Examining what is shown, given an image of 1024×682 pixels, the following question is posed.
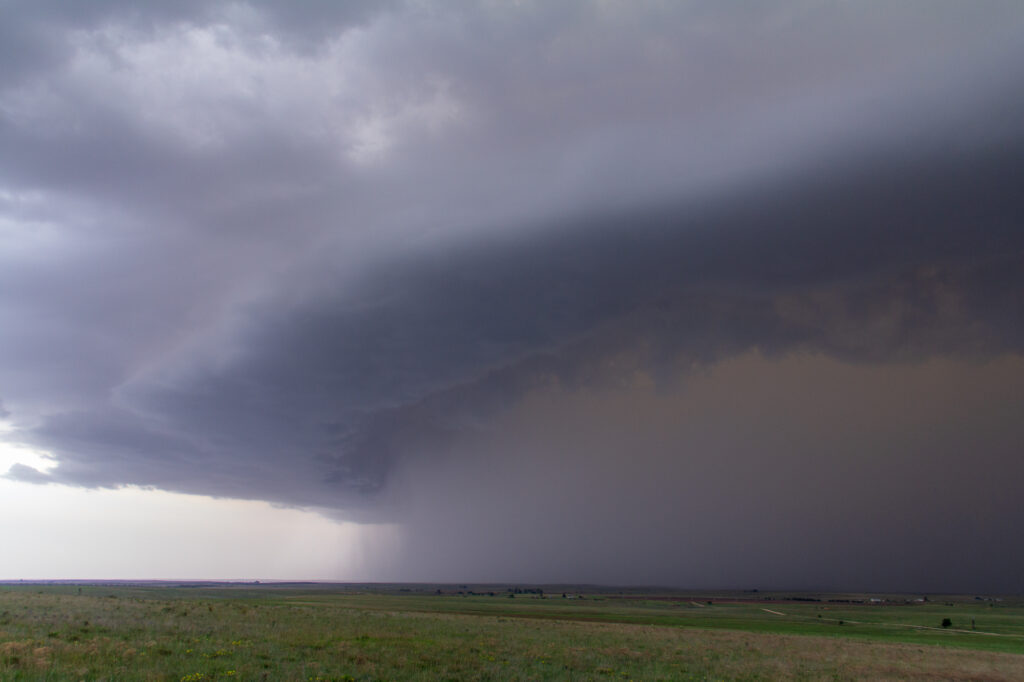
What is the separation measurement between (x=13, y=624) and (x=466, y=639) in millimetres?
26943

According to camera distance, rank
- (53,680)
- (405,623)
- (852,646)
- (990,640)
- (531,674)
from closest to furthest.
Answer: (53,680)
(531,674)
(852,646)
(405,623)
(990,640)

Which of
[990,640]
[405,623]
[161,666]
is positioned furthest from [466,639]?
[990,640]

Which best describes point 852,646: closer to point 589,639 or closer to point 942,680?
point 942,680

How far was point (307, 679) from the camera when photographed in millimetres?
23109

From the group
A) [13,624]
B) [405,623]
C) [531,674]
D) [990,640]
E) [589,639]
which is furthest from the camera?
[990,640]

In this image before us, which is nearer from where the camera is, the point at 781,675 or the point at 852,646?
the point at 781,675

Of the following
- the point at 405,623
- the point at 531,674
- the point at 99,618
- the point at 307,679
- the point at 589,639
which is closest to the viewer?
the point at 307,679

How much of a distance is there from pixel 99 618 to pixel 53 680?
84.7 feet

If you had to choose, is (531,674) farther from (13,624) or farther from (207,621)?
(13,624)

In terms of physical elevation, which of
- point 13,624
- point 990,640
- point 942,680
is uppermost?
point 13,624

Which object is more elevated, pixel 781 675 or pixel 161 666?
pixel 161 666

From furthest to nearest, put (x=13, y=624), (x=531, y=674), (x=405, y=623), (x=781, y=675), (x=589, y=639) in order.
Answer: (x=405, y=623)
(x=589, y=639)
(x=13, y=624)
(x=781, y=675)
(x=531, y=674)

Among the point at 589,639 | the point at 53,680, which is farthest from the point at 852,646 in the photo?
the point at 53,680

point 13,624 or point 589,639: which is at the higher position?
point 13,624
